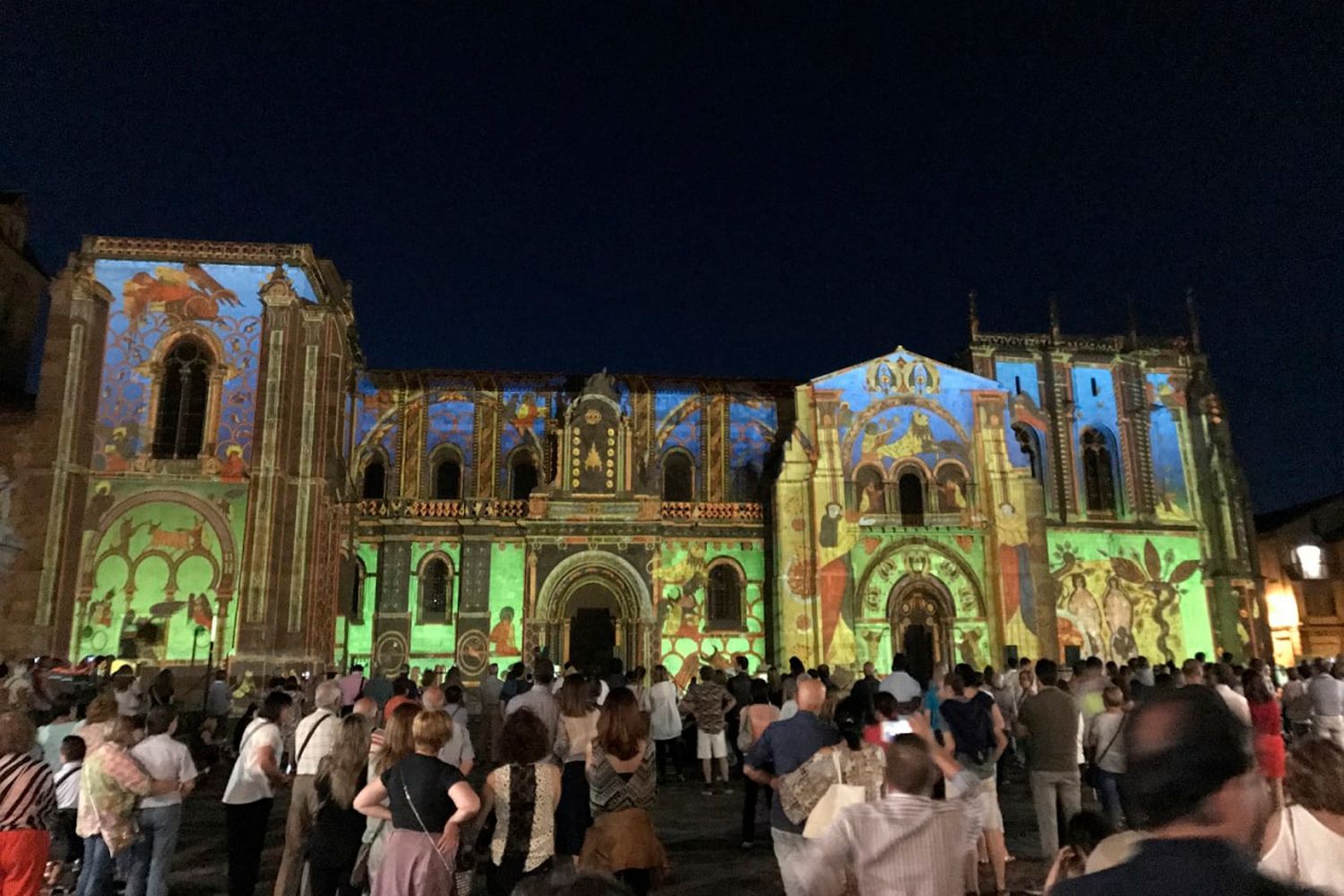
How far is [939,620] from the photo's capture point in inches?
1179

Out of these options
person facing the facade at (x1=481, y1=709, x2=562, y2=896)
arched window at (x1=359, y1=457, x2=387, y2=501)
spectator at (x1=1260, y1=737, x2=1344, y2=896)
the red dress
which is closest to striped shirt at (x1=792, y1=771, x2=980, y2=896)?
spectator at (x1=1260, y1=737, x2=1344, y2=896)

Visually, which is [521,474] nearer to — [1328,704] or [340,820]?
[1328,704]

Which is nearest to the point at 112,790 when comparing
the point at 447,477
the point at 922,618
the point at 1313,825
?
the point at 1313,825

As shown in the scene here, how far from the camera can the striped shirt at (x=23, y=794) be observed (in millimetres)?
5562

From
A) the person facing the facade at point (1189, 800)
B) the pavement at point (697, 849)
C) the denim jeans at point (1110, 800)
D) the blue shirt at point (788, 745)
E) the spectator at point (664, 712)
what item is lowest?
the pavement at point (697, 849)

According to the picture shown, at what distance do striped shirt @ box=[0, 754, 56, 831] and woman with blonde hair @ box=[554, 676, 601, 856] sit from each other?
3.07m

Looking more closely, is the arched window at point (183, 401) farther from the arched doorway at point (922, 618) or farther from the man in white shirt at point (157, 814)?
the arched doorway at point (922, 618)

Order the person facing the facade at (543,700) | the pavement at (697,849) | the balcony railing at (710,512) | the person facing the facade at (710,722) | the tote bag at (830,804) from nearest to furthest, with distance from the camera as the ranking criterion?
the tote bag at (830,804), the pavement at (697,849), the person facing the facade at (543,700), the person facing the facade at (710,722), the balcony railing at (710,512)

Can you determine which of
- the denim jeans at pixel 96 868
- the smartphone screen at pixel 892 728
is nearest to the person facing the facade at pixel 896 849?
the smartphone screen at pixel 892 728

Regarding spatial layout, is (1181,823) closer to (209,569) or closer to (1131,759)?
(1131,759)

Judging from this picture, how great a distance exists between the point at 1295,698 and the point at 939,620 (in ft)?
50.0

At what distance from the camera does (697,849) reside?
10938 mm

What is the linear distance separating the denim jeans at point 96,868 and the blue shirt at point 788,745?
475cm

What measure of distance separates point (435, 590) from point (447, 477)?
13.8ft
